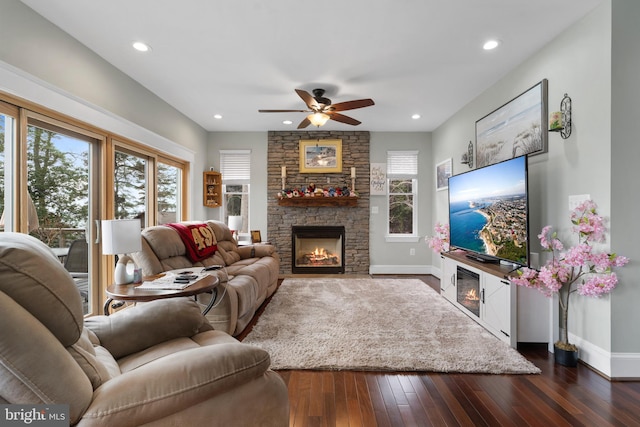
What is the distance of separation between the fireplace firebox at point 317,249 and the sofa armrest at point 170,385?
14.5ft

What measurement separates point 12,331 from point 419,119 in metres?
5.04

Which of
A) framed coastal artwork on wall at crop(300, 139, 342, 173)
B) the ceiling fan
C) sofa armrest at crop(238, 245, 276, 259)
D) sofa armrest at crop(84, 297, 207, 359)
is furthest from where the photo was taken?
framed coastal artwork on wall at crop(300, 139, 342, 173)

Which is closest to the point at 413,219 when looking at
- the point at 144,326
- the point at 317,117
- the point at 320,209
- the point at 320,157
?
the point at 320,209

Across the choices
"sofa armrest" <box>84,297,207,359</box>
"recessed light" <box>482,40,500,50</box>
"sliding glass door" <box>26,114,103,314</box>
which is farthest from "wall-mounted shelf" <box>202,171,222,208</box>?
"recessed light" <box>482,40,500,50</box>

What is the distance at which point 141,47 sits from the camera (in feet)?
8.80

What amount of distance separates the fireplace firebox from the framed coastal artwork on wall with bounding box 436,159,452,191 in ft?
6.23

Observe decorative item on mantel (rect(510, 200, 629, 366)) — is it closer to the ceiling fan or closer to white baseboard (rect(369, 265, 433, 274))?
the ceiling fan

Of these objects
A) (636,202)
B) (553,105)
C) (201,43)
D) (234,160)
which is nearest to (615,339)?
(636,202)

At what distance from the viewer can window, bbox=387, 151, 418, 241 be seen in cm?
555

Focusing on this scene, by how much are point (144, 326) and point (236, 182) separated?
14.4 feet

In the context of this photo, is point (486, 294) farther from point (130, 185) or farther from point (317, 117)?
point (130, 185)

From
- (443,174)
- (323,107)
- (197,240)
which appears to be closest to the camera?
(197,240)

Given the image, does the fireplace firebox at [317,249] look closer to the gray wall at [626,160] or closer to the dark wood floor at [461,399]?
the dark wood floor at [461,399]

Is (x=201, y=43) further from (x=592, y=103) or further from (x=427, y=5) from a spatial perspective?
(x=592, y=103)
